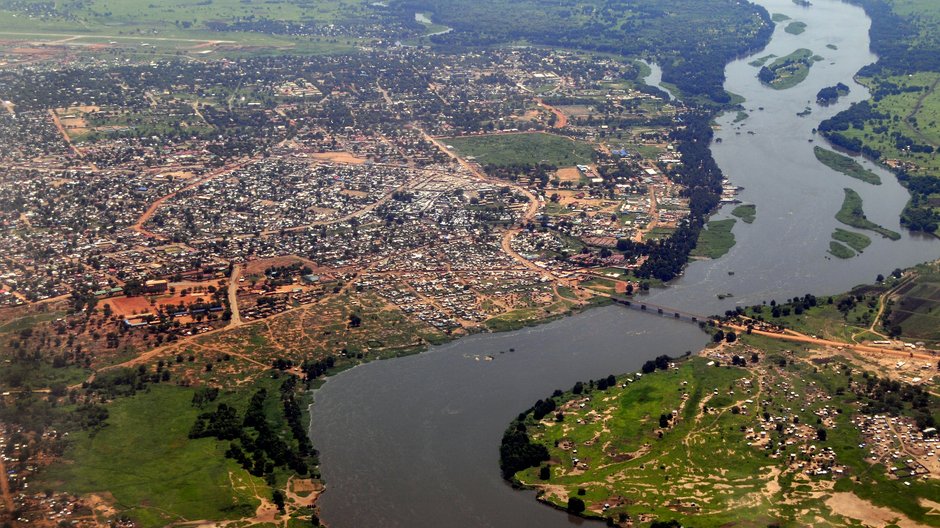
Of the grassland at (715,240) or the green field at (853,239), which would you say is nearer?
the grassland at (715,240)

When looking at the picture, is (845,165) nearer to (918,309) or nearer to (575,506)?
(918,309)

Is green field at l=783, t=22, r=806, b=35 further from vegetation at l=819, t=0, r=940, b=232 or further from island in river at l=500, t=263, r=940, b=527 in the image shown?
island in river at l=500, t=263, r=940, b=527

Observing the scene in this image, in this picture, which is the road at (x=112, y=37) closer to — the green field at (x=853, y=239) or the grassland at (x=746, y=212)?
the grassland at (x=746, y=212)

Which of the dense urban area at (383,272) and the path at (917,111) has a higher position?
the path at (917,111)

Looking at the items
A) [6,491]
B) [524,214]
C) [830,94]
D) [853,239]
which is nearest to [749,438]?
[853,239]

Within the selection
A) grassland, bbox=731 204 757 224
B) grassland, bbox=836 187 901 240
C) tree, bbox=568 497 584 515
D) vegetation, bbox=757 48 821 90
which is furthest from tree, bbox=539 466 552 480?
vegetation, bbox=757 48 821 90

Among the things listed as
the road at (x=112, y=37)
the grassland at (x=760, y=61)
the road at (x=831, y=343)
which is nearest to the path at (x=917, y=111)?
the grassland at (x=760, y=61)
